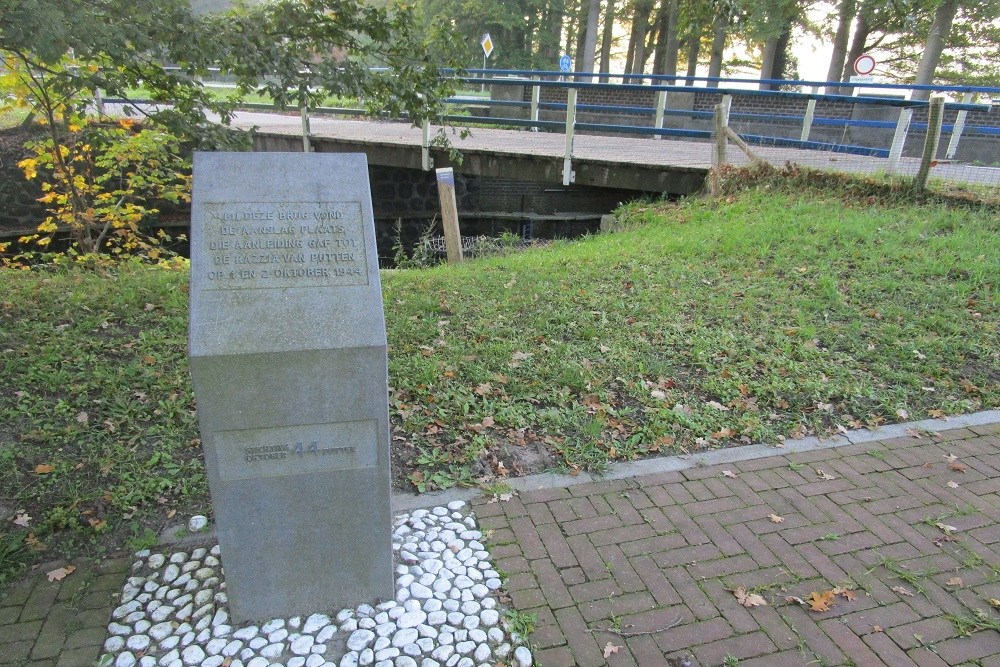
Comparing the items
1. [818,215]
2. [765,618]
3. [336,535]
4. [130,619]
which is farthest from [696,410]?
[818,215]

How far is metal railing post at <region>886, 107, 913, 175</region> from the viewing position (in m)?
9.09

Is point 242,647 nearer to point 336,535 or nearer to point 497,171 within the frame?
point 336,535

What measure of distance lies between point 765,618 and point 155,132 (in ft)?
25.7

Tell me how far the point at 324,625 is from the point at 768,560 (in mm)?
2081

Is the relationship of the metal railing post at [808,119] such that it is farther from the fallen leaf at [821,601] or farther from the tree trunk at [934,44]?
the fallen leaf at [821,601]

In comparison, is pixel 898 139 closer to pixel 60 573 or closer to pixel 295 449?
pixel 295 449

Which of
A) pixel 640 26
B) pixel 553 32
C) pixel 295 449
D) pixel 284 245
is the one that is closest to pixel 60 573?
pixel 295 449

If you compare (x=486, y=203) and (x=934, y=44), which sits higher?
(x=934, y=44)

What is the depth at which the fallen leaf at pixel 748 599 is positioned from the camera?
2.95 meters

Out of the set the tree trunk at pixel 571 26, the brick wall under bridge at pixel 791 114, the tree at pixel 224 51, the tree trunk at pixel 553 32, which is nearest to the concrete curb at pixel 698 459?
the tree at pixel 224 51

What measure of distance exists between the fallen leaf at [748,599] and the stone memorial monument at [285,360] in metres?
1.62

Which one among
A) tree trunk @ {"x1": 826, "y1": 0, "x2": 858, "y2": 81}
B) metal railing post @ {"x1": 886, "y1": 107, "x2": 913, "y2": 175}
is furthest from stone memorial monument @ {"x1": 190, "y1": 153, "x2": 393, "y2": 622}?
tree trunk @ {"x1": 826, "y1": 0, "x2": 858, "y2": 81}

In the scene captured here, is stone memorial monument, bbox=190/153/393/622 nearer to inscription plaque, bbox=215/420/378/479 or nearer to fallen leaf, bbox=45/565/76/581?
inscription plaque, bbox=215/420/378/479

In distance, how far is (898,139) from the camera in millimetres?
9109
